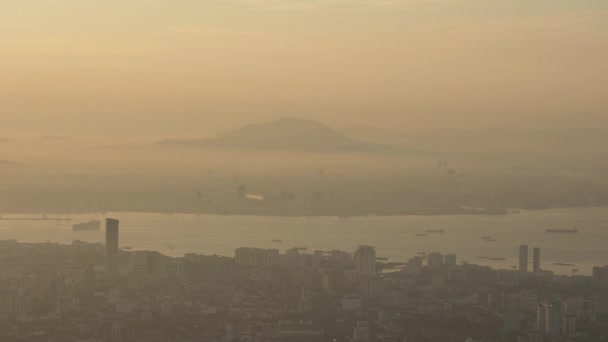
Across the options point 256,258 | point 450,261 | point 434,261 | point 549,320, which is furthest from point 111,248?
point 549,320

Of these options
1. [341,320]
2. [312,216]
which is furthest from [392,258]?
[312,216]

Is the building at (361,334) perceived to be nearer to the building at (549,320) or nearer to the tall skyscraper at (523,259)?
the building at (549,320)

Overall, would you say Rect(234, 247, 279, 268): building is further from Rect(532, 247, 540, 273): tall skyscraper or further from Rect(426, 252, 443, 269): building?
Rect(532, 247, 540, 273): tall skyscraper

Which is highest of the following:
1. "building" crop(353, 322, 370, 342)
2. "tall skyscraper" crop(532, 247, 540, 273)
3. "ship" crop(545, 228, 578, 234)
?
"ship" crop(545, 228, 578, 234)

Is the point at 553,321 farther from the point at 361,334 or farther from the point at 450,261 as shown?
the point at 450,261

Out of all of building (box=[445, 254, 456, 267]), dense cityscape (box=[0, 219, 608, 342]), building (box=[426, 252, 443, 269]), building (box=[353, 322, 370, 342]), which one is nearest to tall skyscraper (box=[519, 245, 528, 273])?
dense cityscape (box=[0, 219, 608, 342])

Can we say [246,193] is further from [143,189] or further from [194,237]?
[194,237]
